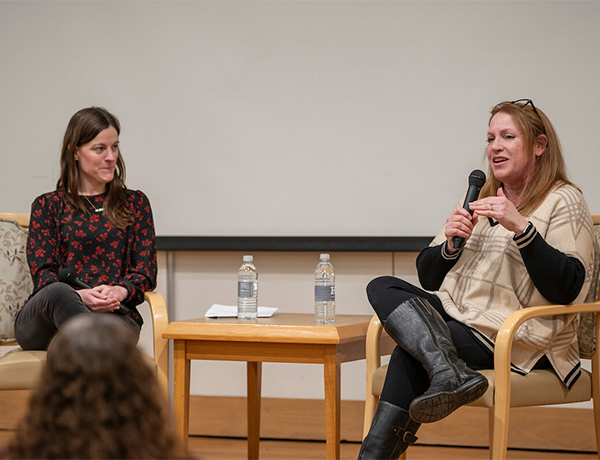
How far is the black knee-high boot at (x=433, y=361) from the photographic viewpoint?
155cm

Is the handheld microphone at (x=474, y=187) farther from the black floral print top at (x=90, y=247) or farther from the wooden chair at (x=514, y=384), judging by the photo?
the black floral print top at (x=90, y=247)

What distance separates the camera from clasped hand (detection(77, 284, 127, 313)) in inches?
85.6

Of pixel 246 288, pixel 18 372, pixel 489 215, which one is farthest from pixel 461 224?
pixel 18 372

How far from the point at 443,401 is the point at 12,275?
5.25ft

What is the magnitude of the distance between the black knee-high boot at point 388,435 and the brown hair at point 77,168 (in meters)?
1.20

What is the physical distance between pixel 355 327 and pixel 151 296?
2.38 ft

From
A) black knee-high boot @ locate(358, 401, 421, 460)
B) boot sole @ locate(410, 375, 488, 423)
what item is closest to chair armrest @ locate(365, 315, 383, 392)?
black knee-high boot @ locate(358, 401, 421, 460)

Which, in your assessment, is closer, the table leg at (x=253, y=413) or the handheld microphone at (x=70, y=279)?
the handheld microphone at (x=70, y=279)

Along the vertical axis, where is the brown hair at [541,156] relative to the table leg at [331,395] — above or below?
above

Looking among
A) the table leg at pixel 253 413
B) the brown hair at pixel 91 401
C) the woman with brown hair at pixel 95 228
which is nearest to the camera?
the brown hair at pixel 91 401

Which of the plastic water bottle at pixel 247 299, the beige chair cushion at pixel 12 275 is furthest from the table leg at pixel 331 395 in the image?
the beige chair cushion at pixel 12 275

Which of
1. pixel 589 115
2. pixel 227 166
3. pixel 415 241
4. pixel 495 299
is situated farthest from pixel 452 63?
pixel 495 299

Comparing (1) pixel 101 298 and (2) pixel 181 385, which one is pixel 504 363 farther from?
(1) pixel 101 298

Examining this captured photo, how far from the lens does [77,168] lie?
2.47 metres
